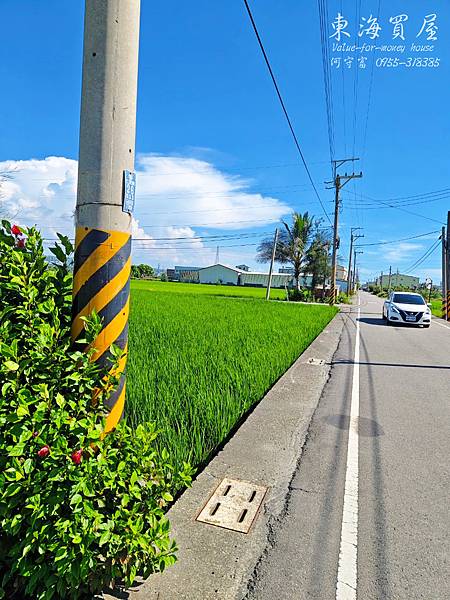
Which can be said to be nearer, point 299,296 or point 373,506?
point 373,506

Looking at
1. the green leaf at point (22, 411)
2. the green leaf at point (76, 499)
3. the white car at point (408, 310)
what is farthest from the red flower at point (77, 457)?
the white car at point (408, 310)

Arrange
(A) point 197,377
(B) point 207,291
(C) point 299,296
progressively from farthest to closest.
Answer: (B) point 207,291
(C) point 299,296
(A) point 197,377

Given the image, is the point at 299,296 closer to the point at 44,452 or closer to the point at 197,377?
the point at 197,377

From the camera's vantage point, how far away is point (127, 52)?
86.0 inches

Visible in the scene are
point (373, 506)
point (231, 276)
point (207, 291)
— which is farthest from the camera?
point (231, 276)

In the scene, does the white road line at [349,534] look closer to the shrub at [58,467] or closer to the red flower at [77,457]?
the shrub at [58,467]

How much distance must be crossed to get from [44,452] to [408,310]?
17.8m

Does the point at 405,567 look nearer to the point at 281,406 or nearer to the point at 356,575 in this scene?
A: the point at 356,575

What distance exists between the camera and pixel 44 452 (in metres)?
1.68

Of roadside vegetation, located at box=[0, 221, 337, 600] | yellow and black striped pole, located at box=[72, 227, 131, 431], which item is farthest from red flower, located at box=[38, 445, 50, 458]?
yellow and black striped pole, located at box=[72, 227, 131, 431]

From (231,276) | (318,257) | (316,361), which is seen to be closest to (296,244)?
(318,257)

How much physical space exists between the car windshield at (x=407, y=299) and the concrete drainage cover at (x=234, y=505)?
1733cm

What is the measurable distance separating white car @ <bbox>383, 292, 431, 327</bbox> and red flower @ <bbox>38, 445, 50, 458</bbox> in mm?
17760

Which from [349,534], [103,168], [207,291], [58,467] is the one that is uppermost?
[103,168]
